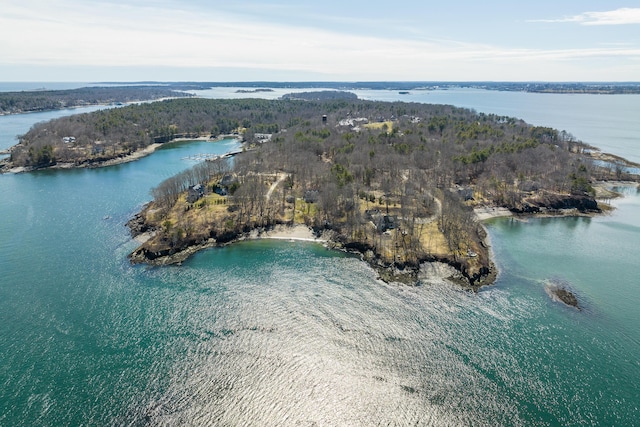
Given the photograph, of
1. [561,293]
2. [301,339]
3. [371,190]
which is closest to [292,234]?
[371,190]

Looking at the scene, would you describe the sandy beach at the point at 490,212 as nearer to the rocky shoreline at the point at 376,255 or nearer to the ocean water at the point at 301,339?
the rocky shoreline at the point at 376,255

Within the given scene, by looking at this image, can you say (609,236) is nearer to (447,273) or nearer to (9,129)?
(447,273)

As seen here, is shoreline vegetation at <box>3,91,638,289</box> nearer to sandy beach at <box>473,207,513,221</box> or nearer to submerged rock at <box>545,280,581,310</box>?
sandy beach at <box>473,207,513,221</box>

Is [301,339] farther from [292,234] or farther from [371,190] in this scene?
[371,190]

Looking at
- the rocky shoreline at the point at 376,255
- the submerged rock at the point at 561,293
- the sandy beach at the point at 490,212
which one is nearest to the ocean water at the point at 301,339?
the submerged rock at the point at 561,293

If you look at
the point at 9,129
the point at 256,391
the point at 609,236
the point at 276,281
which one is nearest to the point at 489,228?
the point at 609,236

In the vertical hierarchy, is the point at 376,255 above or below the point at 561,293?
above
